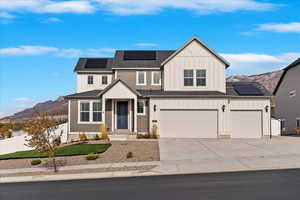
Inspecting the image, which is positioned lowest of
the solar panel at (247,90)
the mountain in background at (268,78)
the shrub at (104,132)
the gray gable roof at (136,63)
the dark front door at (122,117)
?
the shrub at (104,132)

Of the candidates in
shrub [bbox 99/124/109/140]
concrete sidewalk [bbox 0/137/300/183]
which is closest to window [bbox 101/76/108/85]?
shrub [bbox 99/124/109/140]

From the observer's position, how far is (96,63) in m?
34.3

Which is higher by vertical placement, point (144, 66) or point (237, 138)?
point (144, 66)

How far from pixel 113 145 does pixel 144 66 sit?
10.5 m

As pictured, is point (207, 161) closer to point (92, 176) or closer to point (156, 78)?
point (92, 176)

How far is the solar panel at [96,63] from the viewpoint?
3362cm

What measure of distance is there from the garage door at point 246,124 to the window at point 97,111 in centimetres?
1111

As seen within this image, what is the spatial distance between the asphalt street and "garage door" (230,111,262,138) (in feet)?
44.0

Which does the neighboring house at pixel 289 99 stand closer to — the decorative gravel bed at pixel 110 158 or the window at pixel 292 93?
the window at pixel 292 93

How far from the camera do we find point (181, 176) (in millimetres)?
12984

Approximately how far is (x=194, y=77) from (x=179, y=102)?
3086mm

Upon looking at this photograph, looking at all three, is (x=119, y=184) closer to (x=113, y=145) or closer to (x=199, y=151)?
(x=199, y=151)

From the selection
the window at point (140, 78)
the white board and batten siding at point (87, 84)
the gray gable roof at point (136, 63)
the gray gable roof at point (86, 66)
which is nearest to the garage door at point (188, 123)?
the window at point (140, 78)

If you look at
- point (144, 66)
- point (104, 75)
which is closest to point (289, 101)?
point (144, 66)
